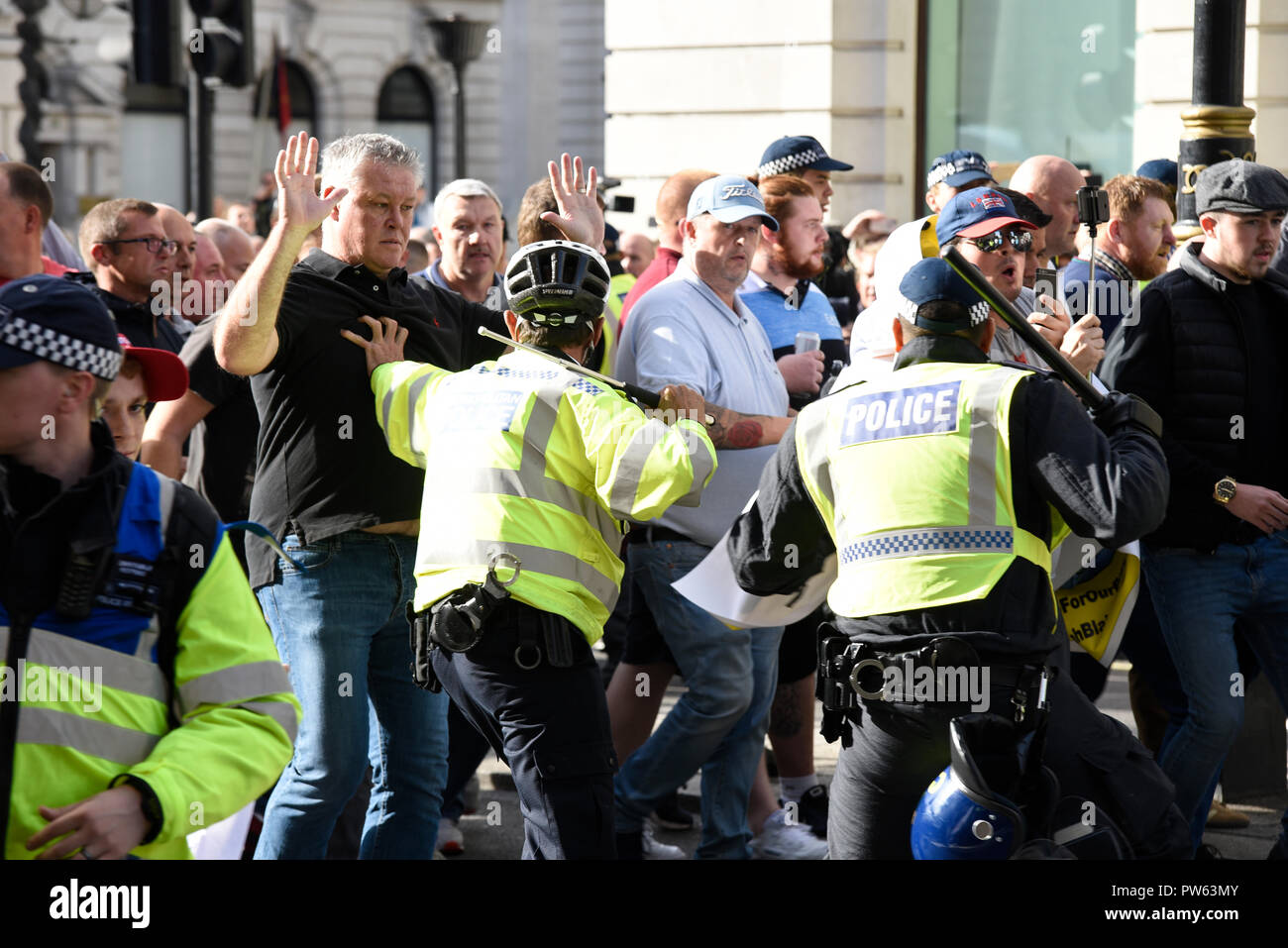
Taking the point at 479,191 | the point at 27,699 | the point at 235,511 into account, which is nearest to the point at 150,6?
the point at 479,191

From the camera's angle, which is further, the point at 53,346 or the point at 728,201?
the point at 728,201

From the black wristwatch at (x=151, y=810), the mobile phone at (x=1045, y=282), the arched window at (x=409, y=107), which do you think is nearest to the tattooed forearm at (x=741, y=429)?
the mobile phone at (x=1045, y=282)

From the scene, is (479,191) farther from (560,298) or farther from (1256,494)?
(1256,494)

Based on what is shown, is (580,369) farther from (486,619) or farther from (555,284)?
(486,619)

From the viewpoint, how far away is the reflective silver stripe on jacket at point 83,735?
264cm

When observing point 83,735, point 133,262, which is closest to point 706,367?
point 133,262

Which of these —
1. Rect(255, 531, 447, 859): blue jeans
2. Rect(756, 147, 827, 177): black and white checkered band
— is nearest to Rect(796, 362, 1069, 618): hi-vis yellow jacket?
Rect(255, 531, 447, 859): blue jeans

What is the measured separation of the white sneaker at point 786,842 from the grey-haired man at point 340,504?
1.49 metres

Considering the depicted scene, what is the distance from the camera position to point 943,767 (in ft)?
11.6

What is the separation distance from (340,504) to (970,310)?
1681 mm

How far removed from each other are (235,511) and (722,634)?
5.30 ft

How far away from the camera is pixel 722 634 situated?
5.03 meters

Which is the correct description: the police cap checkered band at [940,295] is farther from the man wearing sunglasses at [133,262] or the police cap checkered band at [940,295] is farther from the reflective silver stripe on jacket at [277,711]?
the man wearing sunglasses at [133,262]

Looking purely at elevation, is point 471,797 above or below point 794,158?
below
